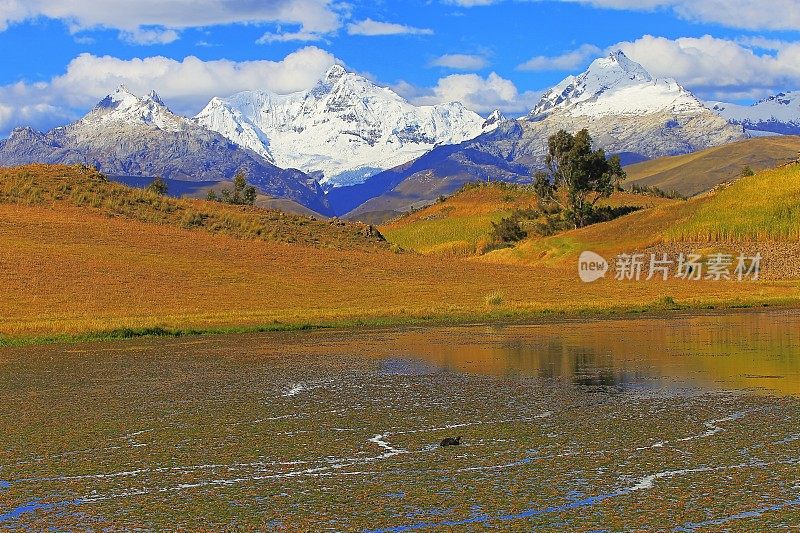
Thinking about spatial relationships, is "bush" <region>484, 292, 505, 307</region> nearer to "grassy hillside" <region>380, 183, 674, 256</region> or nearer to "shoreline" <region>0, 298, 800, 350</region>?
"shoreline" <region>0, 298, 800, 350</region>

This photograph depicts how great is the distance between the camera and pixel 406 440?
18.5 m

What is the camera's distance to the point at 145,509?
14.0 meters

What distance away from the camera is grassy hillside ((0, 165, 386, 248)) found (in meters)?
83.4

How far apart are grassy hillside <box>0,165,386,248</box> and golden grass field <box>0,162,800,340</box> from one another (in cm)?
41

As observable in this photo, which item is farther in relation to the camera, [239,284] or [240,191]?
[240,191]

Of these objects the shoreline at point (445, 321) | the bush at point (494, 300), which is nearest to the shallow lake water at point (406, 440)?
the shoreline at point (445, 321)

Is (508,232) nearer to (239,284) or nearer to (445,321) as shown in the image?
(239,284)

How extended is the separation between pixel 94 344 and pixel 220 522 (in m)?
26.9

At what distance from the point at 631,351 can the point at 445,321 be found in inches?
637

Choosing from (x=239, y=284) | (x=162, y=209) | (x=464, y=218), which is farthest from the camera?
(x=464, y=218)

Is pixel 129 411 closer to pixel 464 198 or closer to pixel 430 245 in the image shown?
pixel 430 245

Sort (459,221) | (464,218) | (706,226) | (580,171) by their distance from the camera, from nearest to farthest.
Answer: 1. (706,226)
2. (580,171)
3. (459,221)
4. (464,218)

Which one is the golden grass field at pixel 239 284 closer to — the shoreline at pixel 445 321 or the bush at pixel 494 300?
the bush at pixel 494 300

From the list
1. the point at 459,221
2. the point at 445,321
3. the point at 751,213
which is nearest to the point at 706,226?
the point at 751,213
